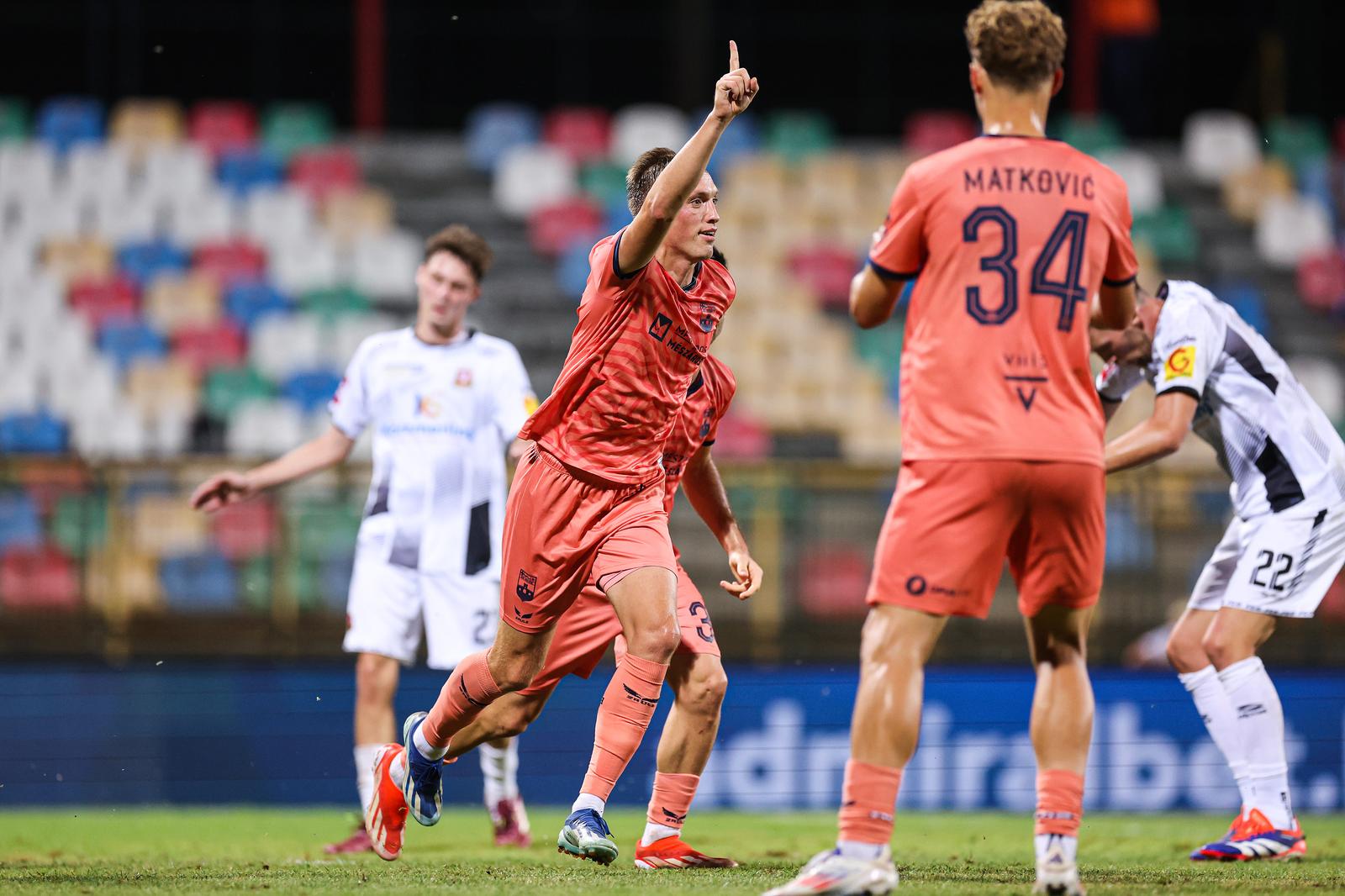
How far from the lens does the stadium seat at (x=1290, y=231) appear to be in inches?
664

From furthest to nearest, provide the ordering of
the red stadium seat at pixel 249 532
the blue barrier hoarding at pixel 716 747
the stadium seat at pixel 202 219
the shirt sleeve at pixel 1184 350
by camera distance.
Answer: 1. the stadium seat at pixel 202 219
2. the red stadium seat at pixel 249 532
3. the blue barrier hoarding at pixel 716 747
4. the shirt sleeve at pixel 1184 350

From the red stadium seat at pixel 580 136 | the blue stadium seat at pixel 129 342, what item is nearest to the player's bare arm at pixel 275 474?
the blue stadium seat at pixel 129 342

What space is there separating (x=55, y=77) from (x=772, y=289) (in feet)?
30.1

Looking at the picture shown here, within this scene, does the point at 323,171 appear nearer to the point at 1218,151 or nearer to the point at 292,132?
the point at 292,132

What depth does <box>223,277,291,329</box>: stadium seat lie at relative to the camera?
576 inches

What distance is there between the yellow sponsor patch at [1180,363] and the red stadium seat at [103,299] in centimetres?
1071

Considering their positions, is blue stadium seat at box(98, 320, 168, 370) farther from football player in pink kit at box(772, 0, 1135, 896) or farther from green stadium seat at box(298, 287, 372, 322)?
football player in pink kit at box(772, 0, 1135, 896)

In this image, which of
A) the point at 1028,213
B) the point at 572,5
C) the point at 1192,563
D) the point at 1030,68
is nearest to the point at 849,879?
the point at 1028,213

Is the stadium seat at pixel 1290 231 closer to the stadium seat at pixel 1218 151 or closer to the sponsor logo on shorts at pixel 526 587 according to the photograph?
the stadium seat at pixel 1218 151

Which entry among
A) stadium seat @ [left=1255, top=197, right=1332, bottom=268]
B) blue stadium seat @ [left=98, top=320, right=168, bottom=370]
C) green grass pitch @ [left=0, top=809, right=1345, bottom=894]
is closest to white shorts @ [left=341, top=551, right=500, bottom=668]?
green grass pitch @ [left=0, top=809, right=1345, bottom=894]

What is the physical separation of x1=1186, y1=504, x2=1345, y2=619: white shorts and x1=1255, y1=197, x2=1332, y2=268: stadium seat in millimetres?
11121

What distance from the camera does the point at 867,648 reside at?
173 inches

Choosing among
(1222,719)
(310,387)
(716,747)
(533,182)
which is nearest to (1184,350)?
(1222,719)

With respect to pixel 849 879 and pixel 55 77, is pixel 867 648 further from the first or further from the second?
pixel 55 77
